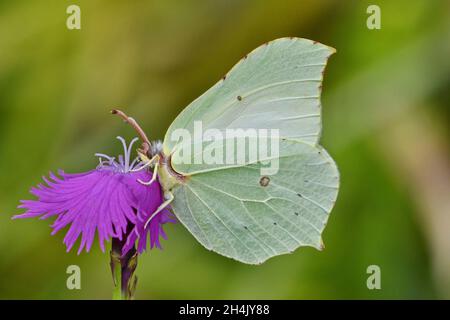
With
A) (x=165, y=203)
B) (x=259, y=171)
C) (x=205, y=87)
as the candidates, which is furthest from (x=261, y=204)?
(x=205, y=87)

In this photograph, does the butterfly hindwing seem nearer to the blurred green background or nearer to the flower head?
the flower head

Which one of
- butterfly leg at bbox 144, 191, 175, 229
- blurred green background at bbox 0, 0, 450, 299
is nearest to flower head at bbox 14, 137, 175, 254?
butterfly leg at bbox 144, 191, 175, 229

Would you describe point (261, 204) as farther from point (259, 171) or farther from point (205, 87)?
point (205, 87)

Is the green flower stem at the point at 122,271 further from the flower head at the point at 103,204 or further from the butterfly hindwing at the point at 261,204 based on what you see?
the butterfly hindwing at the point at 261,204

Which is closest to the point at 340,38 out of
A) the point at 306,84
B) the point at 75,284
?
the point at 306,84
